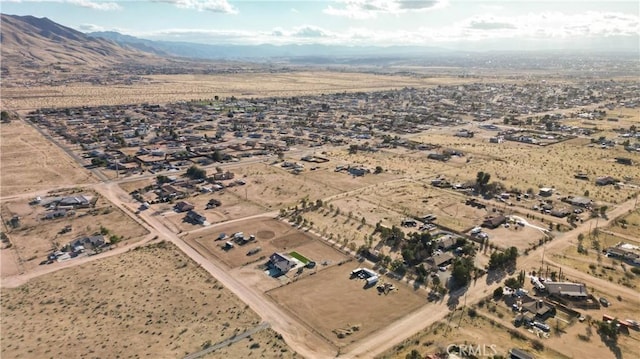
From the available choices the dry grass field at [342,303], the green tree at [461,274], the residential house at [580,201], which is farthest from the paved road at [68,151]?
the residential house at [580,201]

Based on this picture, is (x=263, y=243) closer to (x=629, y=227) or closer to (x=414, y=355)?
(x=414, y=355)

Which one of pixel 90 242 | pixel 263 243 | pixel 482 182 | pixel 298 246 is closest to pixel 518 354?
pixel 298 246

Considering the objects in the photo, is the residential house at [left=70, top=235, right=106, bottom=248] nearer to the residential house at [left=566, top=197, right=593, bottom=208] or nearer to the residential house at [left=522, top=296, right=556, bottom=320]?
the residential house at [left=522, top=296, right=556, bottom=320]

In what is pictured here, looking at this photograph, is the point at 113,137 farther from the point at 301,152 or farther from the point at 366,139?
the point at 366,139

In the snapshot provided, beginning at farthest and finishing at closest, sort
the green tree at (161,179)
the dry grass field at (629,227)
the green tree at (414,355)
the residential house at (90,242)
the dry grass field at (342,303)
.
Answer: the green tree at (161,179) → the dry grass field at (629,227) → the residential house at (90,242) → the dry grass field at (342,303) → the green tree at (414,355)

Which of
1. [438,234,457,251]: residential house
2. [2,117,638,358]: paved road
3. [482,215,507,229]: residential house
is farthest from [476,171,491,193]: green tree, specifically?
[438,234,457,251]: residential house

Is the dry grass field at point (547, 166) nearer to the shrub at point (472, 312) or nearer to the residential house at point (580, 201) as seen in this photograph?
the residential house at point (580, 201)
